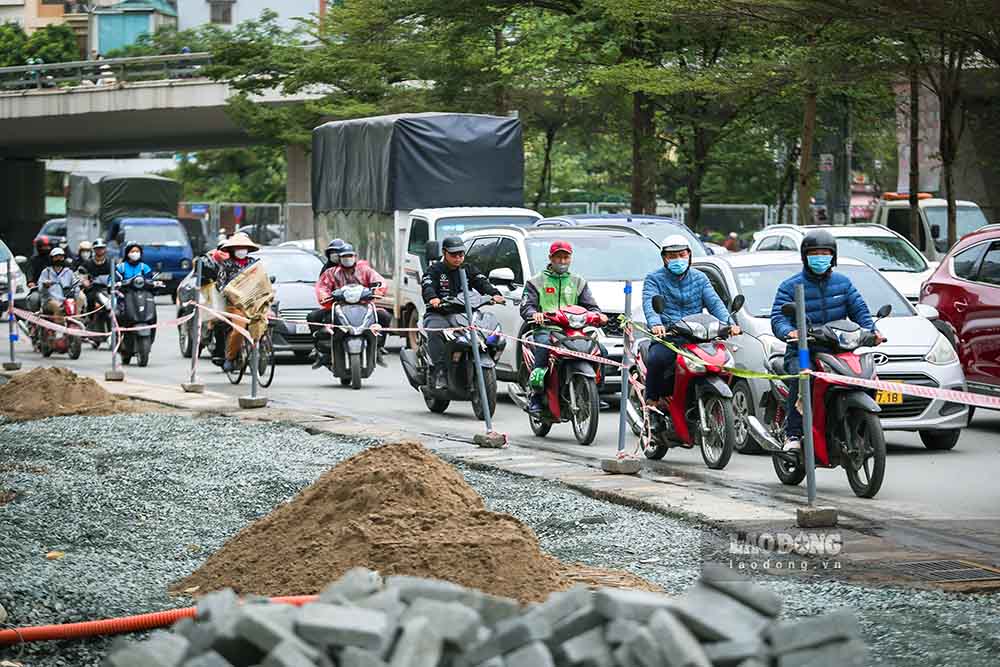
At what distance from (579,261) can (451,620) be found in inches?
538

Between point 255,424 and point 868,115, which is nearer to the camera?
point 255,424

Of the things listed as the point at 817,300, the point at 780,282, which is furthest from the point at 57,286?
the point at 817,300

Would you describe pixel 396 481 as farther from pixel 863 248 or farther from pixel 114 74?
pixel 114 74

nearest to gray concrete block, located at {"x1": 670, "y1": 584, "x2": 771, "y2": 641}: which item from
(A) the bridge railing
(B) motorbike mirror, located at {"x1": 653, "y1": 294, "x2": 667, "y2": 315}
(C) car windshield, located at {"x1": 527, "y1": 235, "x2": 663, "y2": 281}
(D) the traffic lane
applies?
(D) the traffic lane

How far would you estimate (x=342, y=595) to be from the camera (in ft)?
15.7

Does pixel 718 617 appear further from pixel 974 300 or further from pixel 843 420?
pixel 974 300

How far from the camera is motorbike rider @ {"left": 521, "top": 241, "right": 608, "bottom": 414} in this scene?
47.8 ft

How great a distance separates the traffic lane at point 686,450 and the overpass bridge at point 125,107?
2928 cm

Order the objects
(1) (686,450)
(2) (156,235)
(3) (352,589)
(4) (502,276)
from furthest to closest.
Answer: (2) (156,235) → (4) (502,276) → (1) (686,450) → (3) (352,589)

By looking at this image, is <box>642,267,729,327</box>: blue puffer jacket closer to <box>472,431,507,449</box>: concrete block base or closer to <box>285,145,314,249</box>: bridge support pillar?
<box>472,431,507,449</box>: concrete block base

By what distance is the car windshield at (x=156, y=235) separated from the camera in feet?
145

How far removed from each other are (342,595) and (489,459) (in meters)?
7.96

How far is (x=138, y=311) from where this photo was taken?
2391cm

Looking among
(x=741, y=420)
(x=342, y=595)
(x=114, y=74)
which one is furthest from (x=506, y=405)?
(x=114, y=74)
